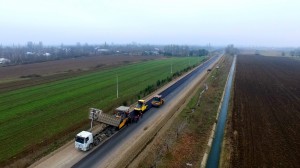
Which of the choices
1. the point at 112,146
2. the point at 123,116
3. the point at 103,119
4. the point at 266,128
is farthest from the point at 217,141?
the point at 103,119

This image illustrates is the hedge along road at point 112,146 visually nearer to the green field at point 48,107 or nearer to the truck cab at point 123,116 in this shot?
the truck cab at point 123,116

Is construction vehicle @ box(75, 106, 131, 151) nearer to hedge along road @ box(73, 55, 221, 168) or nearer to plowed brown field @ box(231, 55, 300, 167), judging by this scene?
hedge along road @ box(73, 55, 221, 168)

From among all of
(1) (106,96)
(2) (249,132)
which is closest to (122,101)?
(1) (106,96)

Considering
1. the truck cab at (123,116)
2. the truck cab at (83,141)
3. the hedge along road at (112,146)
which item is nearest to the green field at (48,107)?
the truck cab at (83,141)

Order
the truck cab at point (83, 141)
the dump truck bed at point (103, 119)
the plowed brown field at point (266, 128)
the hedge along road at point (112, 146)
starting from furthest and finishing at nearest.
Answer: the dump truck bed at point (103, 119), the truck cab at point (83, 141), the plowed brown field at point (266, 128), the hedge along road at point (112, 146)

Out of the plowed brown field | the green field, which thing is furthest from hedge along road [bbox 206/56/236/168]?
the green field

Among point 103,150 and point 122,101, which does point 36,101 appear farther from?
point 103,150

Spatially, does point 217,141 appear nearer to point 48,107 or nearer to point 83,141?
point 83,141
